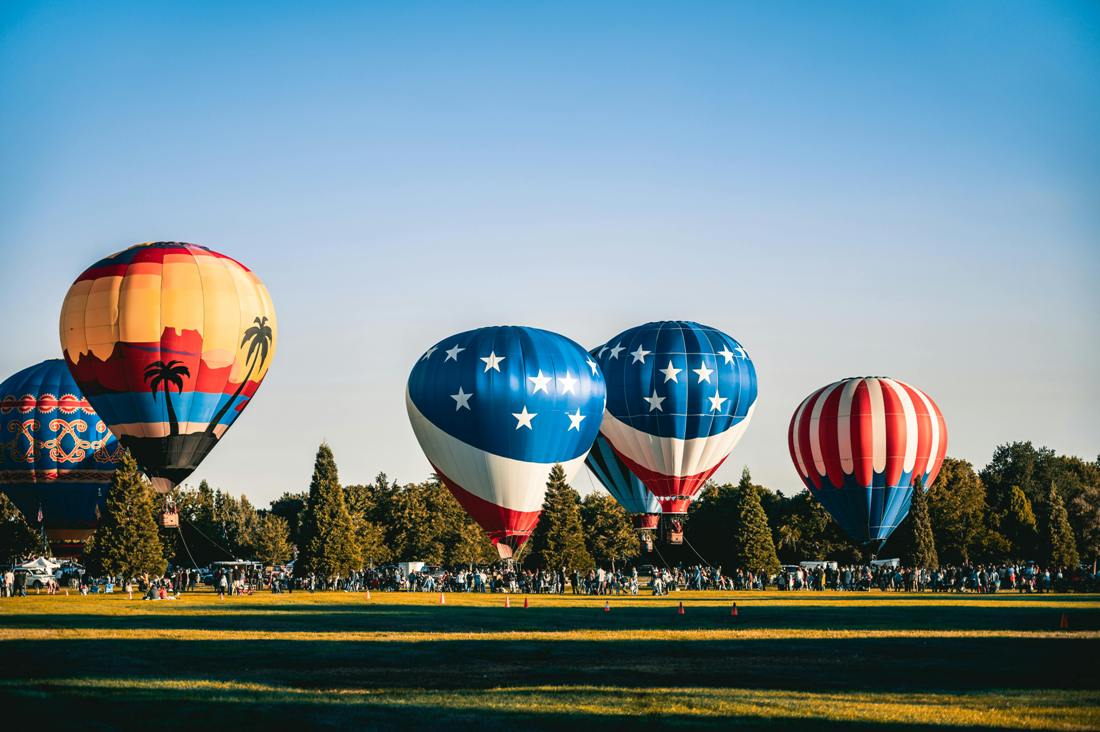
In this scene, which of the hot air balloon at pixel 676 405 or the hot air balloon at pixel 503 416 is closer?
the hot air balloon at pixel 503 416

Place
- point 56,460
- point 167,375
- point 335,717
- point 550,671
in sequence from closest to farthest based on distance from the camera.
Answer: point 335,717
point 550,671
point 167,375
point 56,460

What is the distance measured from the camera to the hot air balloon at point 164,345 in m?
48.6

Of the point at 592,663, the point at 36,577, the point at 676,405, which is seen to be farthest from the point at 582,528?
the point at 592,663

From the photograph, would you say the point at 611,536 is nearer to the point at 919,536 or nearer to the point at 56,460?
the point at 919,536

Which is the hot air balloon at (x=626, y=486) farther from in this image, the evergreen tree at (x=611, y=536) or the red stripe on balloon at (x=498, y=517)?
the evergreen tree at (x=611, y=536)

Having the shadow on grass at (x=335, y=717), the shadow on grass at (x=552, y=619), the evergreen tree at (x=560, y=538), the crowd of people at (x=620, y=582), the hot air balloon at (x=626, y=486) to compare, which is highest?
the hot air balloon at (x=626, y=486)

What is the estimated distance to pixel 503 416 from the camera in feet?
183

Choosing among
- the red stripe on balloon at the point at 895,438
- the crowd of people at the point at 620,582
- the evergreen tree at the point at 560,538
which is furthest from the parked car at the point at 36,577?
the red stripe on balloon at the point at 895,438

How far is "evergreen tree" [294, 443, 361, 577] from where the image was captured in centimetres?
7344

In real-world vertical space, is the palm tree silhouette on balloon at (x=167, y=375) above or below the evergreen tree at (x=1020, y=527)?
above

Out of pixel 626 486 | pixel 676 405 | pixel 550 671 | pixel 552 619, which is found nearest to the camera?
pixel 550 671

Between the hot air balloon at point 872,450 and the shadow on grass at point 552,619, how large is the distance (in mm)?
24247

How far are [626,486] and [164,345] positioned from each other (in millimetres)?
30119

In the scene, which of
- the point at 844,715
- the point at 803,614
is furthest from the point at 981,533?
the point at 844,715
